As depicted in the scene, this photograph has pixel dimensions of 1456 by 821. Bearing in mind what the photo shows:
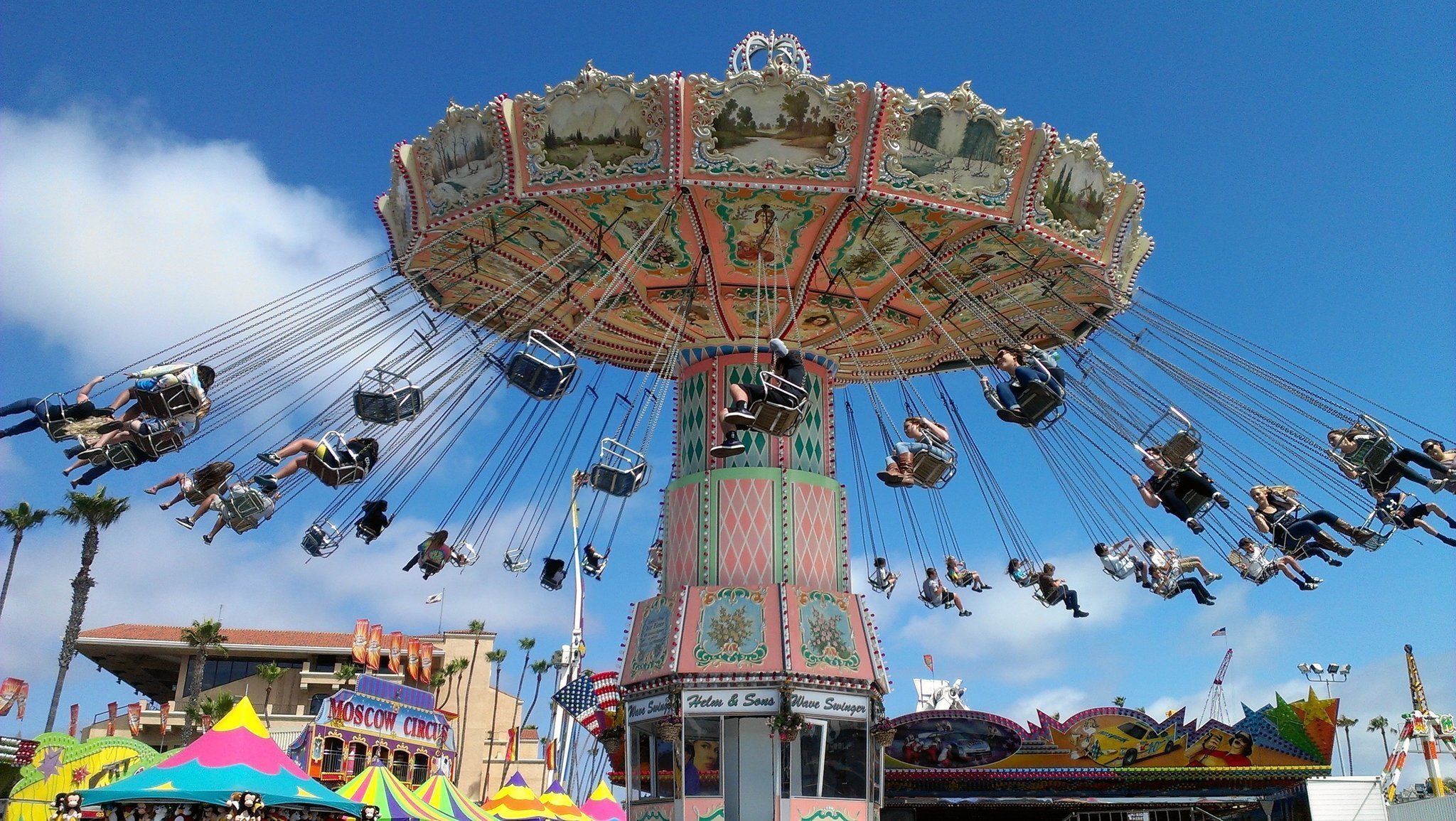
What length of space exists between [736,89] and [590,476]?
5.27 m

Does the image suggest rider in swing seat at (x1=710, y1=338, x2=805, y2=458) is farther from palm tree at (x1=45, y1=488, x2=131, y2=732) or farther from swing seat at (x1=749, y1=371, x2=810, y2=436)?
palm tree at (x1=45, y1=488, x2=131, y2=732)

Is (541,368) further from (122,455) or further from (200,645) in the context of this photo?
(200,645)

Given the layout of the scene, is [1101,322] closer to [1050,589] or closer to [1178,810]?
[1050,589]

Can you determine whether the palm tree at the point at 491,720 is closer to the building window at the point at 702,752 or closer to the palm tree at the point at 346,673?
the palm tree at the point at 346,673

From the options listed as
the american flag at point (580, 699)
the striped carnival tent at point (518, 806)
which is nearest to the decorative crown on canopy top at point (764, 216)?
the american flag at point (580, 699)

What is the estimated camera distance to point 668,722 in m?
14.6

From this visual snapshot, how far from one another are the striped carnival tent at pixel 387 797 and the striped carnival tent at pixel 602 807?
17.0ft

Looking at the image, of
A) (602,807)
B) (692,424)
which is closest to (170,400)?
(692,424)

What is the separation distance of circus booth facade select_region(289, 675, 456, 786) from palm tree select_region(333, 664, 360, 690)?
26.0 feet

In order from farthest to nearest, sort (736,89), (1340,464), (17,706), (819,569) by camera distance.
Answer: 1. (17,706)
2. (819,569)
3. (1340,464)
4. (736,89)

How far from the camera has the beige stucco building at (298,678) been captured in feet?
156

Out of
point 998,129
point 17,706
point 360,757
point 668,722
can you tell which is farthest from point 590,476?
point 17,706

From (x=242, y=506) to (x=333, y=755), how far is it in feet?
77.1

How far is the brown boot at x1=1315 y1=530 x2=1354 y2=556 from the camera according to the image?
566 inches
